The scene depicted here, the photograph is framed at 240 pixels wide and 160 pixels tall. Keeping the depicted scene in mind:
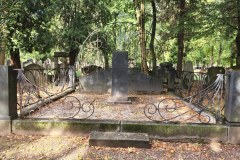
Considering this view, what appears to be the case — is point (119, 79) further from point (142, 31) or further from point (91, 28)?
point (91, 28)

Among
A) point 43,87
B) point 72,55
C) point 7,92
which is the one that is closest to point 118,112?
point 7,92

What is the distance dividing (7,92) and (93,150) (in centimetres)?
224

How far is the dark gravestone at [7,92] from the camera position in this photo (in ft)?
18.2

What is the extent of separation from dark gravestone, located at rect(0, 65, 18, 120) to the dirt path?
0.50m

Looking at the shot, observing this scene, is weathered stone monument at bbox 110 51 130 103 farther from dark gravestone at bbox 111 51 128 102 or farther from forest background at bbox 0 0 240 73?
forest background at bbox 0 0 240 73

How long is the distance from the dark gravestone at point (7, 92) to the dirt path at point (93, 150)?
0.50 meters

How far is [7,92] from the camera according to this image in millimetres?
5578

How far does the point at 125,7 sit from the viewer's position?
59.9 ft

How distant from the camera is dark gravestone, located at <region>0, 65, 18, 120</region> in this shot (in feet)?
18.2

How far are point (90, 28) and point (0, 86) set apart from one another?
40.0 feet

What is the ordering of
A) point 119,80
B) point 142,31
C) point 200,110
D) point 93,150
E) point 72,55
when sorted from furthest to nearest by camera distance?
1. point 72,55
2. point 142,31
3. point 119,80
4. point 200,110
5. point 93,150

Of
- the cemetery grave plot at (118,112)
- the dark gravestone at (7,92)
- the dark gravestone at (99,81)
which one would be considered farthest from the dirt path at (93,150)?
the dark gravestone at (99,81)

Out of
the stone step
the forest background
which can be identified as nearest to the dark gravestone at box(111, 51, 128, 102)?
the forest background

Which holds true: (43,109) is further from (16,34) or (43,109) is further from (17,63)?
→ (17,63)
